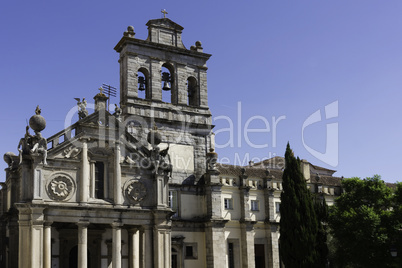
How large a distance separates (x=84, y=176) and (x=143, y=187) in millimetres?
4179

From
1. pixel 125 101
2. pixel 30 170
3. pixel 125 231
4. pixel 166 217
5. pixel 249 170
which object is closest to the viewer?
pixel 30 170

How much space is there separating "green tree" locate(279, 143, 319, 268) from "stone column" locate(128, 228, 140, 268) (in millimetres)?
9946

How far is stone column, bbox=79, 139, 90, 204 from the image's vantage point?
114 feet

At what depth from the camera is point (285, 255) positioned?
1510 inches

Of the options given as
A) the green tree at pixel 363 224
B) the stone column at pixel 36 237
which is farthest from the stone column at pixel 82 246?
the green tree at pixel 363 224

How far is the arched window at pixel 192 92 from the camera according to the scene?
4606cm

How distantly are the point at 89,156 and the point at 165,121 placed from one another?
29.3ft

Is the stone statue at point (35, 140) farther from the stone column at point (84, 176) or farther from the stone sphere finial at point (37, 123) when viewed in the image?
the stone column at point (84, 176)

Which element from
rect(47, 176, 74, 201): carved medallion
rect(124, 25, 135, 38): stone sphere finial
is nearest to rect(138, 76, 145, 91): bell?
rect(124, 25, 135, 38): stone sphere finial

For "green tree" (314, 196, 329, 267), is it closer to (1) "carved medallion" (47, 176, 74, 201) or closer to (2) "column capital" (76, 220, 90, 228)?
(2) "column capital" (76, 220, 90, 228)

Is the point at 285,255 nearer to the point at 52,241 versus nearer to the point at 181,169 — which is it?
the point at 181,169

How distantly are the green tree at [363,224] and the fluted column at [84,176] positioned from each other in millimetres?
18218

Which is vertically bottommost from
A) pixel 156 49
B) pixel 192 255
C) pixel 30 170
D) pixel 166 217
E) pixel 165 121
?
pixel 192 255

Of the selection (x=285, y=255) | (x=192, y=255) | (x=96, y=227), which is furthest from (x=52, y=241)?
(x=285, y=255)
